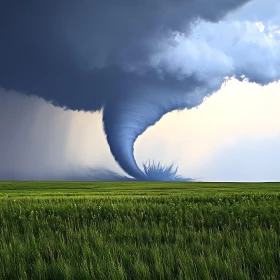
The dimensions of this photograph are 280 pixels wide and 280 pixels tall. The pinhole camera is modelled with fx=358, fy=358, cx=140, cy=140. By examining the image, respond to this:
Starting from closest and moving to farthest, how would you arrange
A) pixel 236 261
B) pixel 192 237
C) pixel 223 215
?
pixel 236 261
pixel 192 237
pixel 223 215

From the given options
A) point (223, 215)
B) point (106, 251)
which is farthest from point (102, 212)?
point (106, 251)

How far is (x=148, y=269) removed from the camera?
5801 mm

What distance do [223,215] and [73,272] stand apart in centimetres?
877

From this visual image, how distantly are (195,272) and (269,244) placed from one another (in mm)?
2538

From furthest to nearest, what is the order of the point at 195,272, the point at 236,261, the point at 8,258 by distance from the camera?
the point at 8,258
the point at 236,261
the point at 195,272

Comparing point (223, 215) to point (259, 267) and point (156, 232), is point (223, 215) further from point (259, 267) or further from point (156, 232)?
point (259, 267)

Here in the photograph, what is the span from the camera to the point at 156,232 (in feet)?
30.4

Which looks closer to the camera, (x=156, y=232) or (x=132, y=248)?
(x=132, y=248)

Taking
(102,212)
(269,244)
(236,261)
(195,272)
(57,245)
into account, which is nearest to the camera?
(195,272)

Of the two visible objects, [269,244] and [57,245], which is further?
[57,245]

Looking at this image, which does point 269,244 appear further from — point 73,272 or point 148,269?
point 73,272

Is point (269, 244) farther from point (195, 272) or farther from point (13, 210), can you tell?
point (13, 210)

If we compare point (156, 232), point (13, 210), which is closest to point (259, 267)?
point (156, 232)

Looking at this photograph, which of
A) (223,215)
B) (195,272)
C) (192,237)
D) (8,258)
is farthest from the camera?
(223,215)
